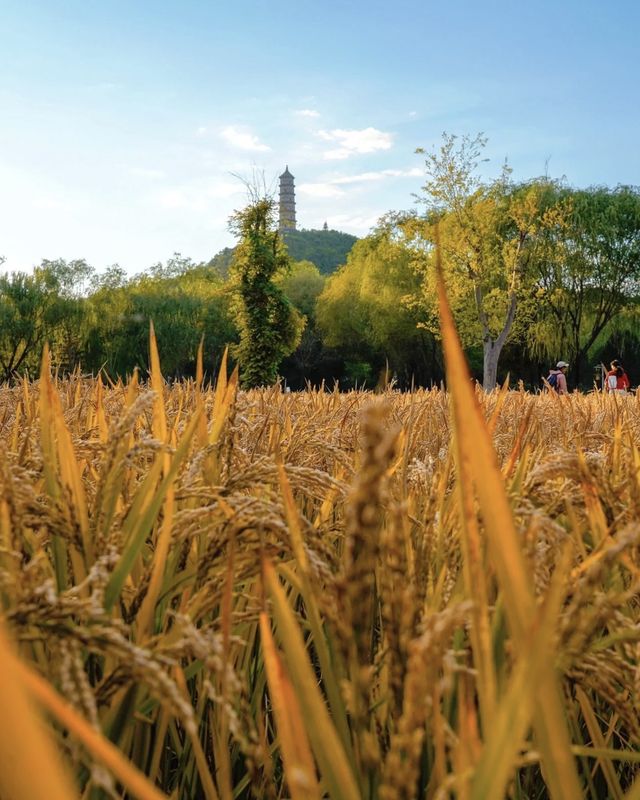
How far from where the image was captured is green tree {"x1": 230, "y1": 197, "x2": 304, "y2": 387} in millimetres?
29438

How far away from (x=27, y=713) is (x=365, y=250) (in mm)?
59079

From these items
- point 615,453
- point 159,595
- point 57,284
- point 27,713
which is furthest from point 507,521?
point 57,284

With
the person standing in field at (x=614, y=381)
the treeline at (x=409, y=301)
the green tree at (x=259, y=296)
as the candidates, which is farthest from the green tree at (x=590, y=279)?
the person standing in field at (x=614, y=381)

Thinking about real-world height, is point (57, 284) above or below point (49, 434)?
above

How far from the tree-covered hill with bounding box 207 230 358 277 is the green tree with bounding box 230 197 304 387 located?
91.3 metres

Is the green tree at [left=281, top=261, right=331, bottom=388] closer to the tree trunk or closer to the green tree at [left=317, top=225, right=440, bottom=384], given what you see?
the green tree at [left=317, top=225, right=440, bottom=384]

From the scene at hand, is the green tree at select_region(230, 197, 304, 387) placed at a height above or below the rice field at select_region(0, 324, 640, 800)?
above

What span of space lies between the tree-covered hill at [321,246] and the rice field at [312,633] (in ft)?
397

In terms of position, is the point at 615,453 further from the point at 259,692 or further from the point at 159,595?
the point at 159,595

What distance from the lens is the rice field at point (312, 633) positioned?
0.46m

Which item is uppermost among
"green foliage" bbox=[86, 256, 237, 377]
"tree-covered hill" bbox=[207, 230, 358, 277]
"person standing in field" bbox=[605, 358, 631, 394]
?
"tree-covered hill" bbox=[207, 230, 358, 277]

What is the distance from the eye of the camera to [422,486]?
4.95ft

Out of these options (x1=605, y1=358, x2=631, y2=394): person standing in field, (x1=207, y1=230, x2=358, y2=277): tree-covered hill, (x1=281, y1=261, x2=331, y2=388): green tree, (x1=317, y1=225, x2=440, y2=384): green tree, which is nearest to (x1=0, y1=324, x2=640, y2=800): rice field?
(x1=605, y1=358, x2=631, y2=394): person standing in field

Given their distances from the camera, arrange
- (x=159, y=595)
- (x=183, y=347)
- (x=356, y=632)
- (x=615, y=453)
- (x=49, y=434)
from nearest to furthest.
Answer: (x=356, y=632)
(x=159, y=595)
(x=49, y=434)
(x=615, y=453)
(x=183, y=347)
